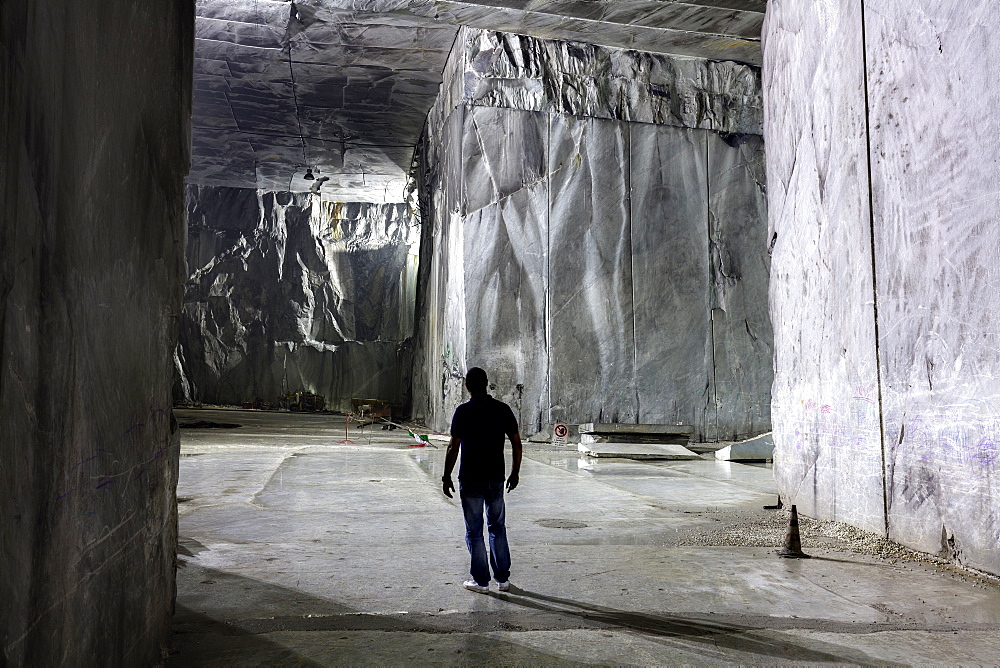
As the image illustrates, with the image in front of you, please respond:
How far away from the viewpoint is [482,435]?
15.1ft

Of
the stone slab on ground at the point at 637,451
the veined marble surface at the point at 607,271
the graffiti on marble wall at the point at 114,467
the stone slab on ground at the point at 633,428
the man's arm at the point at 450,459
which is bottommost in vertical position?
the stone slab on ground at the point at 637,451

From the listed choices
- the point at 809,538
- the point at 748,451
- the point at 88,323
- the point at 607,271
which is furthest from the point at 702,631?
the point at 607,271

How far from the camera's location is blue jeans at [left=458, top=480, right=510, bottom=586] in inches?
176

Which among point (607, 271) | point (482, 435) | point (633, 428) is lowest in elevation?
point (633, 428)

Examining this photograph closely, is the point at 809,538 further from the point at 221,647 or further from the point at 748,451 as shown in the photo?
the point at 748,451

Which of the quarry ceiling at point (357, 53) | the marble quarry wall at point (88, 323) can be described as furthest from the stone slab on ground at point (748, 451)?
the marble quarry wall at point (88, 323)

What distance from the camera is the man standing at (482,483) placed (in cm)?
449

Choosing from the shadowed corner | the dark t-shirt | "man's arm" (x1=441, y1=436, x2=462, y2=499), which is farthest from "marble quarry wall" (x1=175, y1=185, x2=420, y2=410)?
the shadowed corner

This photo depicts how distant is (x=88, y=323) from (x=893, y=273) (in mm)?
5332

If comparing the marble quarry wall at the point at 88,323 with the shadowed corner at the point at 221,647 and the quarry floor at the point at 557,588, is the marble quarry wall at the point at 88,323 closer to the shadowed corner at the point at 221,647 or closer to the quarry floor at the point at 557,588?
the shadowed corner at the point at 221,647

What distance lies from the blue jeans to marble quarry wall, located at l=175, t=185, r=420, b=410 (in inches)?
911

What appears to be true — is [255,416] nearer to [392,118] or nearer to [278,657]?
[392,118]

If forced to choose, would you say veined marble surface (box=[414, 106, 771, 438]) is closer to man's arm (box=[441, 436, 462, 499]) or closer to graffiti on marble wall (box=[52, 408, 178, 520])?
man's arm (box=[441, 436, 462, 499])

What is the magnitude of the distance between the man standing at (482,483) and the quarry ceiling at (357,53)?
11.7 metres
